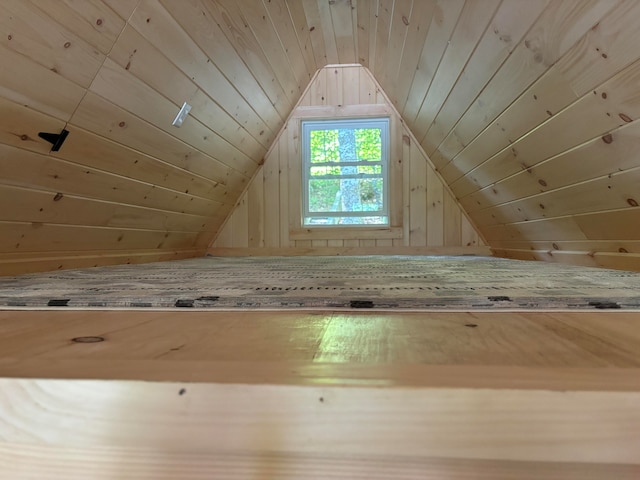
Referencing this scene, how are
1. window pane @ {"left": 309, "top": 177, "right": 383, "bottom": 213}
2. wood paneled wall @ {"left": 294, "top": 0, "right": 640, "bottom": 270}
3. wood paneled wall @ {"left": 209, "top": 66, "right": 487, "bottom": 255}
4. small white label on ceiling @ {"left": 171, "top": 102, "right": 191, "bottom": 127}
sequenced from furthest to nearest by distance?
window pane @ {"left": 309, "top": 177, "right": 383, "bottom": 213}, wood paneled wall @ {"left": 209, "top": 66, "right": 487, "bottom": 255}, small white label on ceiling @ {"left": 171, "top": 102, "right": 191, "bottom": 127}, wood paneled wall @ {"left": 294, "top": 0, "right": 640, "bottom": 270}

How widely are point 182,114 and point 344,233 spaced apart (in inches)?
71.6

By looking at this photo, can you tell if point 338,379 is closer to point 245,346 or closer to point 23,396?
point 245,346

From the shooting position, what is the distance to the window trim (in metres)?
3.34

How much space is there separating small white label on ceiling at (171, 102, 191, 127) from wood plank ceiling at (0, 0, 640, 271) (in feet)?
0.13

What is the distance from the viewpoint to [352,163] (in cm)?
340

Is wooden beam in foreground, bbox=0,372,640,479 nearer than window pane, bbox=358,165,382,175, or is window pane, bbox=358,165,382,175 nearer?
wooden beam in foreground, bbox=0,372,640,479

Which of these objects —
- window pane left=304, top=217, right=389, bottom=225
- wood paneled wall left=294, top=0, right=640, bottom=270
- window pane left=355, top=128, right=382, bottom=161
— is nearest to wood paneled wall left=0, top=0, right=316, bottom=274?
wood paneled wall left=294, top=0, right=640, bottom=270

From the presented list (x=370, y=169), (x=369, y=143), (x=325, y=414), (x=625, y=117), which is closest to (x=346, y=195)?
(x=370, y=169)

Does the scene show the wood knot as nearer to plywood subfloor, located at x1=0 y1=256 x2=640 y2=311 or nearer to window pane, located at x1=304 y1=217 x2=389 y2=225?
plywood subfloor, located at x1=0 y1=256 x2=640 y2=311

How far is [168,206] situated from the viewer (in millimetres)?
2459

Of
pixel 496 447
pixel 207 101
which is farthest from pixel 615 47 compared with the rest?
pixel 207 101

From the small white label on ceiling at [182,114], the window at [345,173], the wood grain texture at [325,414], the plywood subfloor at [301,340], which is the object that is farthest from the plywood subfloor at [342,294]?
the window at [345,173]

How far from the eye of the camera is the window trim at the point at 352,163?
11.0 feet

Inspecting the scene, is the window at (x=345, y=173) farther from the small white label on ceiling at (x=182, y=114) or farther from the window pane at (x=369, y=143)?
the small white label on ceiling at (x=182, y=114)
